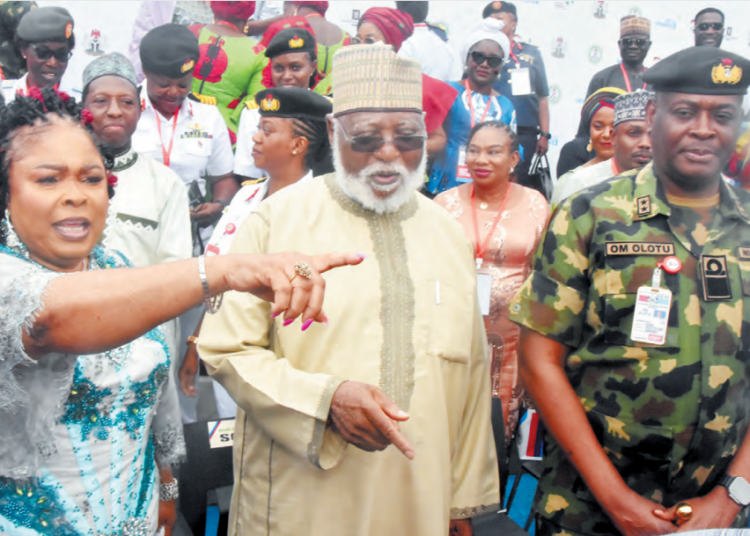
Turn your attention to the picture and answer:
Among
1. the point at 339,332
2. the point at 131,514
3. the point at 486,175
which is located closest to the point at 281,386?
the point at 339,332

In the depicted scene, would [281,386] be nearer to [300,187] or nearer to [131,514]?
[131,514]

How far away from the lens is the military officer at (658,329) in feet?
7.00

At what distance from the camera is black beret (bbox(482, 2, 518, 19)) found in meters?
6.30

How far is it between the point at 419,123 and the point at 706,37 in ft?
15.3

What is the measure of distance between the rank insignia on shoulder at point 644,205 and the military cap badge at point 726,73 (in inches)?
15.3

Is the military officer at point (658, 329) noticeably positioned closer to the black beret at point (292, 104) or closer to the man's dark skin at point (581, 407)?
the man's dark skin at point (581, 407)

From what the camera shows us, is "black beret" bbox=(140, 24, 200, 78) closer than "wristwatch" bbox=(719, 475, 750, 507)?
No

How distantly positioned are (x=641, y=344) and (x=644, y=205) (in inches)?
16.9

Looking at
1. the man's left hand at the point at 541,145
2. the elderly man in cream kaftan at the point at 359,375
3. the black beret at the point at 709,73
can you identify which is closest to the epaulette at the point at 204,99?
the elderly man in cream kaftan at the point at 359,375

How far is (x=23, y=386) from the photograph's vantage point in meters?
1.56

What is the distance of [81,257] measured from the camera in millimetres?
1739

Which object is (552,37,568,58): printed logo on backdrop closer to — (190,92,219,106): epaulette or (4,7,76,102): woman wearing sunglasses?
(190,92,219,106): epaulette

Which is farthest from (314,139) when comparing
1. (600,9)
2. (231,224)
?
(600,9)

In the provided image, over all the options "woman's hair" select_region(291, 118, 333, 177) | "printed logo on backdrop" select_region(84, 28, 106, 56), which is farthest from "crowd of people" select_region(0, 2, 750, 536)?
"printed logo on backdrop" select_region(84, 28, 106, 56)
